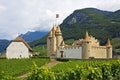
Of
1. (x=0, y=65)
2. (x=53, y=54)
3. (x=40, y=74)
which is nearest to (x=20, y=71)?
(x=0, y=65)

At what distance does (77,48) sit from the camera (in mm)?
108812

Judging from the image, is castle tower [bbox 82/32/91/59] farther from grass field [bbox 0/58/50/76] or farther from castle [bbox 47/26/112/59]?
grass field [bbox 0/58/50/76]

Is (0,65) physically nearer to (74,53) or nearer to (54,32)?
(74,53)

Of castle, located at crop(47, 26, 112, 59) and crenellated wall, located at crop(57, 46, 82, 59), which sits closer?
castle, located at crop(47, 26, 112, 59)

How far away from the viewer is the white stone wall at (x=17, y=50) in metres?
110

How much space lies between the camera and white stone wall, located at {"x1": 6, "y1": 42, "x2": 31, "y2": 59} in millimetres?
109875

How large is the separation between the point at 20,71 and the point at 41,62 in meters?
11.6

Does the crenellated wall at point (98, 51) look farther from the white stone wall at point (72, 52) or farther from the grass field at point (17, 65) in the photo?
the grass field at point (17, 65)

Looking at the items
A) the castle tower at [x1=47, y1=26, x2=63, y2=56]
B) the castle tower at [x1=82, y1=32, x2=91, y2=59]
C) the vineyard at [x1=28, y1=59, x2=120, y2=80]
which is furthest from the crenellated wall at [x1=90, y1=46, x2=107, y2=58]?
the vineyard at [x1=28, y1=59, x2=120, y2=80]

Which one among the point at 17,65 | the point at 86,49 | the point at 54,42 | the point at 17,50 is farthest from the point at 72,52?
the point at 17,65

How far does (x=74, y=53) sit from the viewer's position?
110 m

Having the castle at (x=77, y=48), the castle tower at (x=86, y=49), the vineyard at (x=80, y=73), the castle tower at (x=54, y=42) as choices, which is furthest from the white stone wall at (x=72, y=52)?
the vineyard at (x=80, y=73)

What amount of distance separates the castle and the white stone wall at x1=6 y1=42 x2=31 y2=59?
1091cm

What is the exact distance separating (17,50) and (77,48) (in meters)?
17.0
